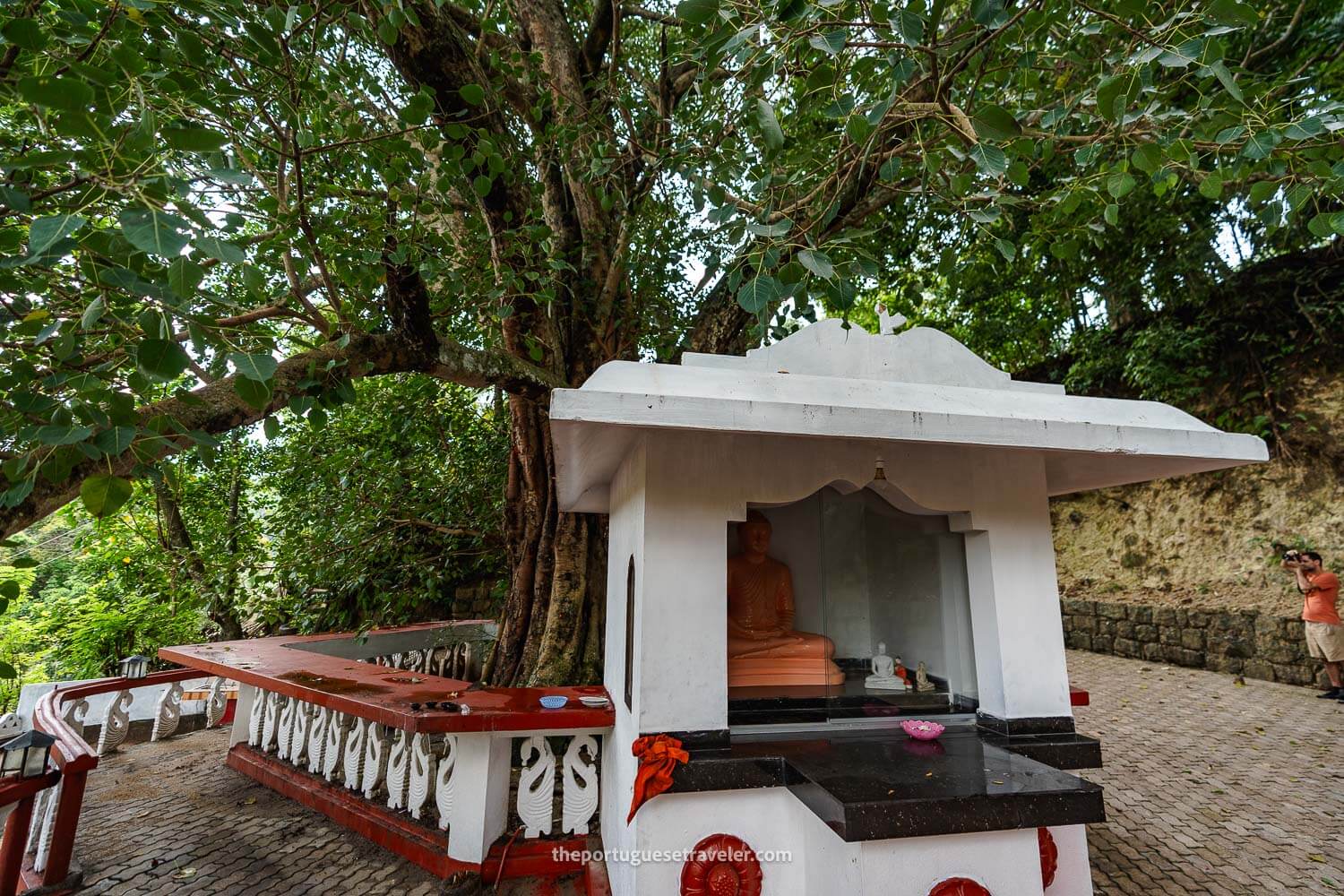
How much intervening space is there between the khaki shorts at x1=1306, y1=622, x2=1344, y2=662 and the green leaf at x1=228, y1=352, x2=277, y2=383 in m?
11.3

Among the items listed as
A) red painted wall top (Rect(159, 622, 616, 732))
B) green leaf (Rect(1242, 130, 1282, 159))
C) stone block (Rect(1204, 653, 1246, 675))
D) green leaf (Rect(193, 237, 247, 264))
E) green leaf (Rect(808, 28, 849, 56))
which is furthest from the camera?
stone block (Rect(1204, 653, 1246, 675))

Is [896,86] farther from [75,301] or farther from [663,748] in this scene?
[75,301]

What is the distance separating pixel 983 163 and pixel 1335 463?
11.1m

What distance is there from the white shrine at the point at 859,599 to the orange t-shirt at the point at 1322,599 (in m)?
6.89

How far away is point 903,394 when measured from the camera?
296cm

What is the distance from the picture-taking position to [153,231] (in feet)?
4.32

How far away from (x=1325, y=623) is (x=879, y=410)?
9.18 meters

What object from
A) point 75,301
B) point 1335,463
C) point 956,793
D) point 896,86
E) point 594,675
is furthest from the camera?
point 1335,463

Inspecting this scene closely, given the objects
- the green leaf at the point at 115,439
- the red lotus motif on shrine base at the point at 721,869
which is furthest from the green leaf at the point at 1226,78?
the green leaf at the point at 115,439

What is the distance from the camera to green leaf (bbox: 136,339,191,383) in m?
1.49

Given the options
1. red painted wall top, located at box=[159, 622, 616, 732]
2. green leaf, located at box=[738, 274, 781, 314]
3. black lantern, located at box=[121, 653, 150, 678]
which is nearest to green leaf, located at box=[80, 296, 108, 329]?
green leaf, located at box=[738, 274, 781, 314]

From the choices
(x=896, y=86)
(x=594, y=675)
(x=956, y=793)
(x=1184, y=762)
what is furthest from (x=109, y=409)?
(x=1184, y=762)

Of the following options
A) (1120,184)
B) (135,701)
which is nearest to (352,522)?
(135,701)

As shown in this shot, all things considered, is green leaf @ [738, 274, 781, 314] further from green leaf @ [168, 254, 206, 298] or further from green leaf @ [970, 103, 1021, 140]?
green leaf @ [168, 254, 206, 298]
